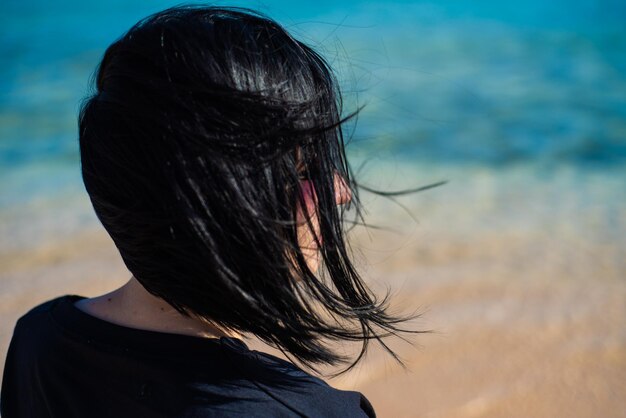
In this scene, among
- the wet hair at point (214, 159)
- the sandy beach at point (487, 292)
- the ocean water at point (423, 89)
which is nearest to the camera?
the wet hair at point (214, 159)

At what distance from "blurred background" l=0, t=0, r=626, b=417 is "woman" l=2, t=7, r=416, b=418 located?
1.38 feet

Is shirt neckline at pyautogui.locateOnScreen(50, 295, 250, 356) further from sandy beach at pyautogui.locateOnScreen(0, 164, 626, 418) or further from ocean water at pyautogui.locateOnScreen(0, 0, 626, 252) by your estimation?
ocean water at pyautogui.locateOnScreen(0, 0, 626, 252)


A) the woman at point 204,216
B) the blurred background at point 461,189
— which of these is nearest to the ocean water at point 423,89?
the blurred background at point 461,189

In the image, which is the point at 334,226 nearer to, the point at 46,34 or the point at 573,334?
the point at 573,334

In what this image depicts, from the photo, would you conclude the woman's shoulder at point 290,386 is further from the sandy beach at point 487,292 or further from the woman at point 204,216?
the sandy beach at point 487,292

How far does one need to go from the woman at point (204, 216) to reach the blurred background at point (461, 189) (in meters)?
0.42

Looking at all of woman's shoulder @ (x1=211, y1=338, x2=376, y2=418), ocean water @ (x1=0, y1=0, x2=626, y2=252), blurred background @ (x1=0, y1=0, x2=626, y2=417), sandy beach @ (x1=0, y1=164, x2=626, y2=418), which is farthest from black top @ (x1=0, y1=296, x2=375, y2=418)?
ocean water @ (x1=0, y1=0, x2=626, y2=252)

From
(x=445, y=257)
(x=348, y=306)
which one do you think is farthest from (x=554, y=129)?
(x=348, y=306)

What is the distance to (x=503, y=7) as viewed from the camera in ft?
26.1

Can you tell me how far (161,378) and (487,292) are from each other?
1.79m

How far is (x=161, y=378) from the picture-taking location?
793 mm

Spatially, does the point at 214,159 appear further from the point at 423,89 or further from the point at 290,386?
the point at 423,89

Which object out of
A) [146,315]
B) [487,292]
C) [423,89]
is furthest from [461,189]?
[146,315]

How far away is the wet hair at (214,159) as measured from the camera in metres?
0.77
